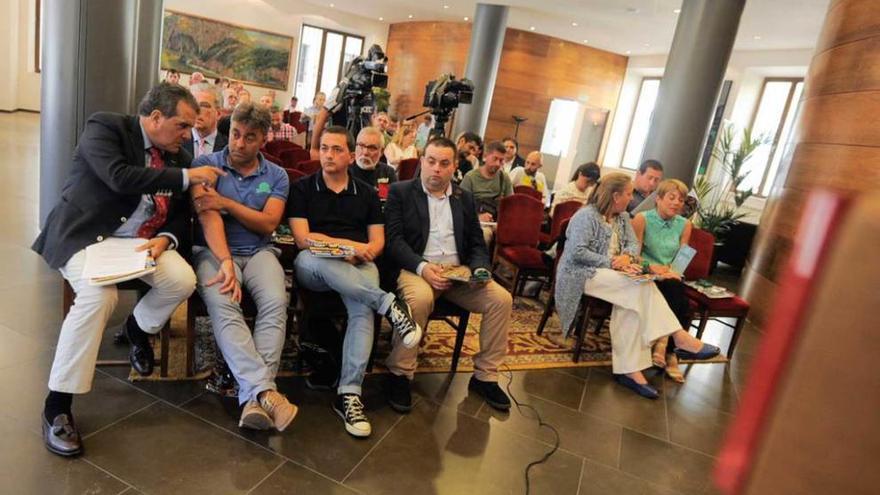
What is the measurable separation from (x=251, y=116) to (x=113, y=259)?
0.80 meters

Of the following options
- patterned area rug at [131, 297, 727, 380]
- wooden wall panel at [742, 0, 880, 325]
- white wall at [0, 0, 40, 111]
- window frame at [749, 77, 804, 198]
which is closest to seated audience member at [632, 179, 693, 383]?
patterned area rug at [131, 297, 727, 380]

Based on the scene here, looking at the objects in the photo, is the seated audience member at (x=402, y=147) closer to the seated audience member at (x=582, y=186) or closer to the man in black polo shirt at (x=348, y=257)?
the seated audience member at (x=582, y=186)

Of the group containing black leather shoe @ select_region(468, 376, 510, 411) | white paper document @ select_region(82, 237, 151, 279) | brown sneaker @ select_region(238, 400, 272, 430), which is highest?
white paper document @ select_region(82, 237, 151, 279)

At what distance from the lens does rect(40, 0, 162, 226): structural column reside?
3.30m

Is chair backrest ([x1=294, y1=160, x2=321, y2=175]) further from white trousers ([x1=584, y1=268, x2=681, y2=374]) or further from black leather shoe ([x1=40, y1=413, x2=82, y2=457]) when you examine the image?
black leather shoe ([x1=40, y1=413, x2=82, y2=457])

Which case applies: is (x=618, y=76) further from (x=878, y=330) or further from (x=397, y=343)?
(x=878, y=330)

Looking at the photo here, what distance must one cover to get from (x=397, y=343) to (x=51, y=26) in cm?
302

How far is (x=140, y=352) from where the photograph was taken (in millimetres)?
2332

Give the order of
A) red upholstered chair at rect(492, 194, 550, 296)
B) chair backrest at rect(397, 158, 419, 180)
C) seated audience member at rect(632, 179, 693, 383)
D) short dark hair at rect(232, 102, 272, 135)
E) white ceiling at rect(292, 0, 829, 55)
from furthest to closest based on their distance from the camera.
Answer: white ceiling at rect(292, 0, 829, 55) → chair backrest at rect(397, 158, 419, 180) → red upholstered chair at rect(492, 194, 550, 296) → seated audience member at rect(632, 179, 693, 383) → short dark hair at rect(232, 102, 272, 135)

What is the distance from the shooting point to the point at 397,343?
251 cm

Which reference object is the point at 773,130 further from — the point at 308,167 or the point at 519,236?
the point at 308,167

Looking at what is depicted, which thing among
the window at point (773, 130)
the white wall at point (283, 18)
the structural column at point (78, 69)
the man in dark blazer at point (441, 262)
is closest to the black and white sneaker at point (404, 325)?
the man in dark blazer at point (441, 262)

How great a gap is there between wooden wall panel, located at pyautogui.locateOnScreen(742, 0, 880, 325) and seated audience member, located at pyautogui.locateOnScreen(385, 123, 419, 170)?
380cm

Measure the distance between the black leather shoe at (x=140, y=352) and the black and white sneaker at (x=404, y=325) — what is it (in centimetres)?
108
